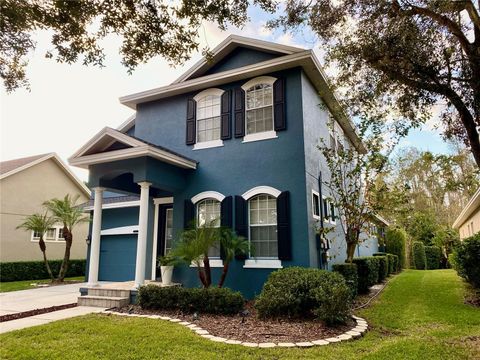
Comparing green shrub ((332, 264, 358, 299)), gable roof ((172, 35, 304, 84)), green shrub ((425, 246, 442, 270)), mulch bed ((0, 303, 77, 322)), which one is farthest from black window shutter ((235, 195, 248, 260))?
green shrub ((425, 246, 442, 270))

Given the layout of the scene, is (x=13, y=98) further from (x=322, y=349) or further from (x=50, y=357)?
(x=322, y=349)

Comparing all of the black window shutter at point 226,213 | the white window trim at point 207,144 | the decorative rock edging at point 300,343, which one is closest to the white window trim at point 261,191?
the black window shutter at point 226,213

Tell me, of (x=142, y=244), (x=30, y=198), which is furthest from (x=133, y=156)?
(x=30, y=198)

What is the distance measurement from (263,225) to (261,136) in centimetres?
256

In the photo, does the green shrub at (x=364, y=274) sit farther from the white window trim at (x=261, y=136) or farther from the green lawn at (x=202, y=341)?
the white window trim at (x=261, y=136)

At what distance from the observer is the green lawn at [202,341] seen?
488 centimetres

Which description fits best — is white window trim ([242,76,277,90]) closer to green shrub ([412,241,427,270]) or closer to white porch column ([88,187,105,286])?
white porch column ([88,187,105,286])

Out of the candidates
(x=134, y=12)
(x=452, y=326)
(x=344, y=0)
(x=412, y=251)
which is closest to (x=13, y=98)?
(x=134, y=12)

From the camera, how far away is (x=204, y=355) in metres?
4.83

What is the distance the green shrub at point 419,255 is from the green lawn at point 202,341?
1847 centimetres

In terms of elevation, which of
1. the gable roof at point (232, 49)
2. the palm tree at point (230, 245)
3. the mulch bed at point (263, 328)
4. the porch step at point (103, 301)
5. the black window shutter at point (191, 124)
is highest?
the gable roof at point (232, 49)

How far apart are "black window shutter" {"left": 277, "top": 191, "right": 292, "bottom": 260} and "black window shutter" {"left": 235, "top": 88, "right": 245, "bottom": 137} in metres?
2.38

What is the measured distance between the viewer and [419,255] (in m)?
24.8

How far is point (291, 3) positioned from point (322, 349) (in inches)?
302
